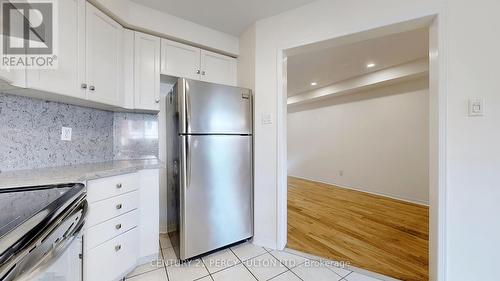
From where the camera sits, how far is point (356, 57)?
2945 millimetres

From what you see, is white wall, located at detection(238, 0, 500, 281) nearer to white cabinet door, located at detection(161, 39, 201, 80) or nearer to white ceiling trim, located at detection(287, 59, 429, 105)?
white cabinet door, located at detection(161, 39, 201, 80)

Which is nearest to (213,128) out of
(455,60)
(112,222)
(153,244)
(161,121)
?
(161,121)

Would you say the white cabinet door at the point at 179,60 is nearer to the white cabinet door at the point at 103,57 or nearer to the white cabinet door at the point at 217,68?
the white cabinet door at the point at 217,68

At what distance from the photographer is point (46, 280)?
588 mm

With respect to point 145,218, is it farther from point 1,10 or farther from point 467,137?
point 467,137

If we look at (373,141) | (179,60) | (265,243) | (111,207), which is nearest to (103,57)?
(179,60)

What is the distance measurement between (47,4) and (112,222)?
1.49m

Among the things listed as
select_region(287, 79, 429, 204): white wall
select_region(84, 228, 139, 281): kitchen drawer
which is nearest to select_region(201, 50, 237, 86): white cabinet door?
select_region(84, 228, 139, 281): kitchen drawer

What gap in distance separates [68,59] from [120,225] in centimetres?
122

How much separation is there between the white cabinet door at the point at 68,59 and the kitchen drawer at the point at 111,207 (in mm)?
798

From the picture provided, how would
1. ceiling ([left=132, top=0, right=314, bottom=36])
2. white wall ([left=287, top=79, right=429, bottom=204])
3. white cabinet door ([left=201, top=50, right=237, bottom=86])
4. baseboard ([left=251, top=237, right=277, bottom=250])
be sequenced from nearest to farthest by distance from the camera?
ceiling ([left=132, top=0, right=314, bottom=36]) → baseboard ([left=251, top=237, right=277, bottom=250]) → white cabinet door ([left=201, top=50, right=237, bottom=86]) → white wall ([left=287, top=79, right=429, bottom=204])

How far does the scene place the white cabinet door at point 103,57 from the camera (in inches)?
58.7

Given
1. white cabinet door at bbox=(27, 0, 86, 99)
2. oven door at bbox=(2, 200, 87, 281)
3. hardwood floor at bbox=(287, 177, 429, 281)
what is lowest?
hardwood floor at bbox=(287, 177, 429, 281)

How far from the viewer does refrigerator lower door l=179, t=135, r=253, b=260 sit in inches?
65.6
